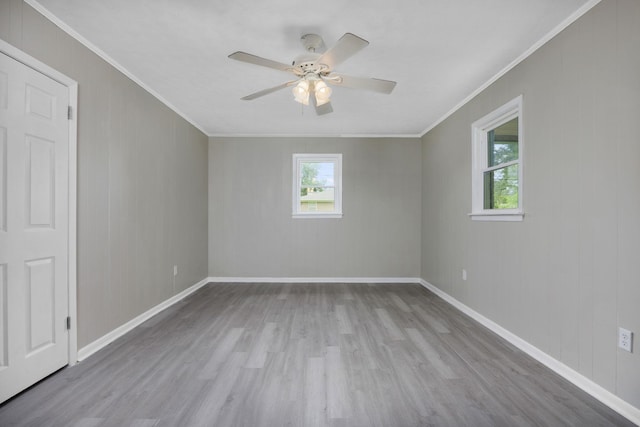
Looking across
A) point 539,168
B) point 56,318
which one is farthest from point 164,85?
point 539,168

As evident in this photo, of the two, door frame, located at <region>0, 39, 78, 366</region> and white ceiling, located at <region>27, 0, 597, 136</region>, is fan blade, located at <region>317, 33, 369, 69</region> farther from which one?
door frame, located at <region>0, 39, 78, 366</region>

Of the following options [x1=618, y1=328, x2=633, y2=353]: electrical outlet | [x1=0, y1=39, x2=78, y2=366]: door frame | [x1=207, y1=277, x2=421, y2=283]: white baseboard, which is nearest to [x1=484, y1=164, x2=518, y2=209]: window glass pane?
[x1=618, y1=328, x2=633, y2=353]: electrical outlet

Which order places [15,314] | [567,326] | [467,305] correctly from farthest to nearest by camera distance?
1. [467,305]
2. [567,326]
3. [15,314]

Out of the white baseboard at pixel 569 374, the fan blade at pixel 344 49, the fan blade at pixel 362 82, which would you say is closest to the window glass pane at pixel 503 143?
the fan blade at pixel 362 82

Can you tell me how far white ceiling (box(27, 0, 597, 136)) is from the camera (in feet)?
6.63

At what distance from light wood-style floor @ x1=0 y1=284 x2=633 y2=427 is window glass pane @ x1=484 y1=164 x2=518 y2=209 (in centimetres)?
126

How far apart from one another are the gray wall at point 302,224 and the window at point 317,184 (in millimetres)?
109

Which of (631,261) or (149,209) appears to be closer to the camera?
(631,261)

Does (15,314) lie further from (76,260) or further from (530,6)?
(530,6)

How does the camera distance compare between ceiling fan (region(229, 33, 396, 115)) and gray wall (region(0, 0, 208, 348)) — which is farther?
gray wall (region(0, 0, 208, 348))

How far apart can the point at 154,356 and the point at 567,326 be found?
304 centimetres

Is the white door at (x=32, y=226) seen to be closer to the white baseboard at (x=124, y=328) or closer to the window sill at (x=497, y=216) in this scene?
the white baseboard at (x=124, y=328)

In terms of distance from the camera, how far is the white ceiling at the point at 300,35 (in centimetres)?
202

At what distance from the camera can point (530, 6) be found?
78.7 inches
